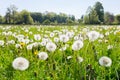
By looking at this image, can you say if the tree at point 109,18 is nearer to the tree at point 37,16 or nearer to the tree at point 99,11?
the tree at point 99,11

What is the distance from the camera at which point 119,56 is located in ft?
12.1

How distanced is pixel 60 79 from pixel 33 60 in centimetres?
89

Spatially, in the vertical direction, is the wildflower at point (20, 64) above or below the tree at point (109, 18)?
above

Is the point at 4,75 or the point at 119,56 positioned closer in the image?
the point at 4,75

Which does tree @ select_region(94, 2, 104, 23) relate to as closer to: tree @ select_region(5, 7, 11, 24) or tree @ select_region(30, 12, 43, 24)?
tree @ select_region(5, 7, 11, 24)

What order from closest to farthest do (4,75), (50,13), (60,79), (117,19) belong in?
(60,79) < (4,75) < (117,19) < (50,13)

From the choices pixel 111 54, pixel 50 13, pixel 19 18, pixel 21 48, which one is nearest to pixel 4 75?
pixel 21 48

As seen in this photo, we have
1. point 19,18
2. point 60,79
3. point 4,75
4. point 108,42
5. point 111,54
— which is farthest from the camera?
point 19,18

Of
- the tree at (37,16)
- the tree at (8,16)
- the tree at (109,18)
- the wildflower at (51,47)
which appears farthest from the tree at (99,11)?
the wildflower at (51,47)

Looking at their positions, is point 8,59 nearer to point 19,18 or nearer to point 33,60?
point 33,60

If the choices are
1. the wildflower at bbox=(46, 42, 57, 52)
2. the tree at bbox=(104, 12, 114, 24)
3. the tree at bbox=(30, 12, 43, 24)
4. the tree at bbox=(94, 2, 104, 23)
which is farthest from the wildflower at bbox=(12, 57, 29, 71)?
the tree at bbox=(30, 12, 43, 24)

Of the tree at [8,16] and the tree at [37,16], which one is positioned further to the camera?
the tree at [37,16]

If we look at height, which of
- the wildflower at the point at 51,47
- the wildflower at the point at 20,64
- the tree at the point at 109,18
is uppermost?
the wildflower at the point at 51,47

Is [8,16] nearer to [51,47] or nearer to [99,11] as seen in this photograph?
[99,11]
